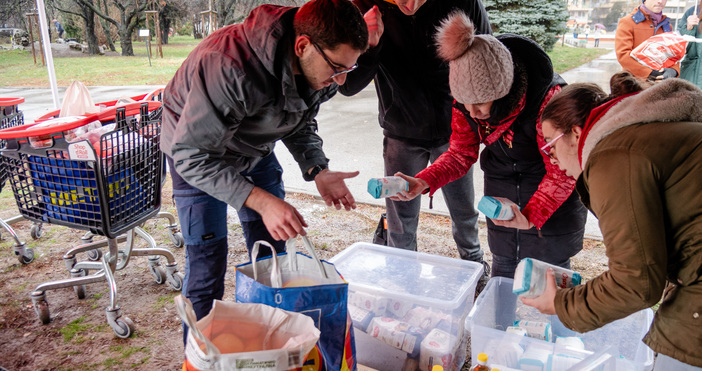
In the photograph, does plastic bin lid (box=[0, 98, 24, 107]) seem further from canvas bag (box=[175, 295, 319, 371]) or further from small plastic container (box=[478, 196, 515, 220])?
small plastic container (box=[478, 196, 515, 220])

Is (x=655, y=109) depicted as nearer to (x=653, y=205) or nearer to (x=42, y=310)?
(x=653, y=205)

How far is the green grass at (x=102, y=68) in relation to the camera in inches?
199

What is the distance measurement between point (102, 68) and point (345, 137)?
3.21m

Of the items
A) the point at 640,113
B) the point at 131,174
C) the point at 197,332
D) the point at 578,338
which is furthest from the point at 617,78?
the point at 131,174

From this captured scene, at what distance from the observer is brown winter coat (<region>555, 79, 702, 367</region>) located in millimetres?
1056

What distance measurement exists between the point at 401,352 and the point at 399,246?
2.89 feet

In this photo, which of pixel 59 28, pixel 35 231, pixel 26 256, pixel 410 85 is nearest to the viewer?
pixel 410 85

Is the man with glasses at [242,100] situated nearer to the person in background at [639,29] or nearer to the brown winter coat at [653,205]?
the brown winter coat at [653,205]

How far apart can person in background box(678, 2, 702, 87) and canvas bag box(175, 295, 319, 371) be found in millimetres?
4772

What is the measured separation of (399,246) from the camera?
2723 mm

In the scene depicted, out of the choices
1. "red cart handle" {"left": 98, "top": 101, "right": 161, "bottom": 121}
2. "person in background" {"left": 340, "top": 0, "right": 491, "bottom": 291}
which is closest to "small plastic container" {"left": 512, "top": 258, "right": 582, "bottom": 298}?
"person in background" {"left": 340, "top": 0, "right": 491, "bottom": 291}

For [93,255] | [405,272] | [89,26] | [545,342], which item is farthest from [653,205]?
[89,26]

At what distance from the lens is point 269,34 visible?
153 cm

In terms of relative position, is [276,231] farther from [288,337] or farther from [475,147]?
[475,147]
